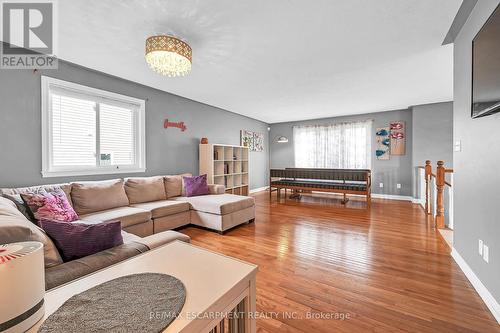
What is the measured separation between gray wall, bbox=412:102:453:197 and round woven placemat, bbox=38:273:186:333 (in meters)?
6.59

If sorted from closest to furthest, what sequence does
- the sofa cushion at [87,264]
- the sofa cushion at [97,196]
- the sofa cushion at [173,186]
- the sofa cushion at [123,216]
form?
the sofa cushion at [87,264], the sofa cushion at [123,216], the sofa cushion at [97,196], the sofa cushion at [173,186]

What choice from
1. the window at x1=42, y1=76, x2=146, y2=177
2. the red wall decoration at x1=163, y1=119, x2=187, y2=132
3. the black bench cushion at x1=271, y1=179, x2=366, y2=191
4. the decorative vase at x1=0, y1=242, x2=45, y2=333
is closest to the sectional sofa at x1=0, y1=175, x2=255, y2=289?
the window at x1=42, y1=76, x2=146, y2=177

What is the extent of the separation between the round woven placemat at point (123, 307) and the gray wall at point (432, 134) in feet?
21.6

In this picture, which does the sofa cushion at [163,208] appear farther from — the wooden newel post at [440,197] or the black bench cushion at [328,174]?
the wooden newel post at [440,197]

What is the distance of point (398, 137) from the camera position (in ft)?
19.6

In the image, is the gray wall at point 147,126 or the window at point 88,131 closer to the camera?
the gray wall at point 147,126

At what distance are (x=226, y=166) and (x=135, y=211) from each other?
2893 millimetres

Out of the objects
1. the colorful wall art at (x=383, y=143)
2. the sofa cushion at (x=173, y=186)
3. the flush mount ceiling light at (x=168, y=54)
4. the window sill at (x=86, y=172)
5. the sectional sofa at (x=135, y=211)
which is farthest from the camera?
the colorful wall art at (x=383, y=143)

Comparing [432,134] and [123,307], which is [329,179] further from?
[123,307]

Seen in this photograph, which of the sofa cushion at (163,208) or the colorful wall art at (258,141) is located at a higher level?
the colorful wall art at (258,141)

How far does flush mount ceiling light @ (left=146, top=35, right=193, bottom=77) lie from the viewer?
212 cm

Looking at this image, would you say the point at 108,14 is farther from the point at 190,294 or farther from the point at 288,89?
the point at 288,89

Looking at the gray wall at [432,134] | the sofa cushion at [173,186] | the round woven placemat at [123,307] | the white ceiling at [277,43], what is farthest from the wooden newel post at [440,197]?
the sofa cushion at [173,186]

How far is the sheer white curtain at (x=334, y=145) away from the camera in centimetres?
641
